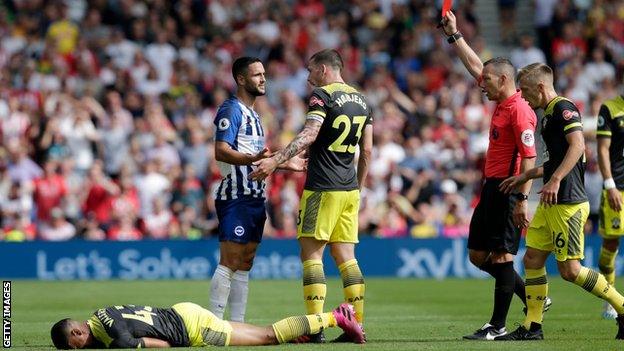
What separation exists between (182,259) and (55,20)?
21.8 ft

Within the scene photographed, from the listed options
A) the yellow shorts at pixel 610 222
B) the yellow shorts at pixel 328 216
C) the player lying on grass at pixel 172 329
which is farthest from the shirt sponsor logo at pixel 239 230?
the yellow shorts at pixel 610 222

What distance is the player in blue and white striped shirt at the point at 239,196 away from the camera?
1192cm

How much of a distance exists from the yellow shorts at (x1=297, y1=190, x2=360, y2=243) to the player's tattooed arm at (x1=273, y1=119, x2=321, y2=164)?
0.54 m

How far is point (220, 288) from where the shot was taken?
472 inches

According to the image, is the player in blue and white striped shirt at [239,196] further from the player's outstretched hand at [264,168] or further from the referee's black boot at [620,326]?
the referee's black boot at [620,326]

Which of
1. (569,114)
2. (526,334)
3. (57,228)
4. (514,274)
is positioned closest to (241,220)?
(514,274)

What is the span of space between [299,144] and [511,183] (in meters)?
1.99

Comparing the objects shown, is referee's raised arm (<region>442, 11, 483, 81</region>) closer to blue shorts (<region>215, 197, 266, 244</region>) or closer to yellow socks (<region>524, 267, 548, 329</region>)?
yellow socks (<region>524, 267, 548, 329</region>)

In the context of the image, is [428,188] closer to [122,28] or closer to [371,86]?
[371,86]

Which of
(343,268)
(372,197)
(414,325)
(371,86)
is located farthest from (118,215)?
(343,268)

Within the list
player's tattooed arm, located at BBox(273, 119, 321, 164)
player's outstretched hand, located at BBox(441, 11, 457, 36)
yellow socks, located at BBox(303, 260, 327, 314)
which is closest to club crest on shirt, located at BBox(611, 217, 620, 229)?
player's outstretched hand, located at BBox(441, 11, 457, 36)

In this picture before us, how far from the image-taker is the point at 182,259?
22141 millimetres

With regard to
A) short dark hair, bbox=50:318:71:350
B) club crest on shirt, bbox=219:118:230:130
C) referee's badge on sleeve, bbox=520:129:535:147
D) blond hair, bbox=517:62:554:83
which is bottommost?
short dark hair, bbox=50:318:71:350

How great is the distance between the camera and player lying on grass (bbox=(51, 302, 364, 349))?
1040 centimetres
